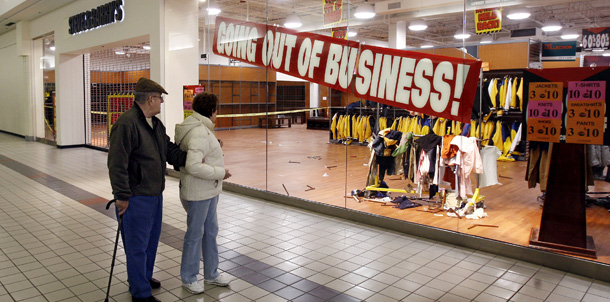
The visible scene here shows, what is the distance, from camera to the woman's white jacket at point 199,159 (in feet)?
11.2

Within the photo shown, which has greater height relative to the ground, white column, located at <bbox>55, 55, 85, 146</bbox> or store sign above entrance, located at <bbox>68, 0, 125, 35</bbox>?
store sign above entrance, located at <bbox>68, 0, 125, 35</bbox>

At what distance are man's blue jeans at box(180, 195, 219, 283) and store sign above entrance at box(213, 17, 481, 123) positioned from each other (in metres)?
2.76

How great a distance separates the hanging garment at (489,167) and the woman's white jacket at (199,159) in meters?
3.14

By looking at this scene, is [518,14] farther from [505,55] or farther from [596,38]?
[596,38]

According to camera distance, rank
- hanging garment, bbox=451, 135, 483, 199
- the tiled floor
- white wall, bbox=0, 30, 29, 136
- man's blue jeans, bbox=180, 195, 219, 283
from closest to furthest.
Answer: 1. man's blue jeans, bbox=180, 195, 219, 283
2. the tiled floor
3. hanging garment, bbox=451, 135, 483, 199
4. white wall, bbox=0, 30, 29, 136

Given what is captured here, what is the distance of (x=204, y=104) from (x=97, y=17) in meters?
8.65

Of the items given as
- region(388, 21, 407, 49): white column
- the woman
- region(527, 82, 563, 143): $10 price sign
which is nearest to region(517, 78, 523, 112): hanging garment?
region(527, 82, 563, 143): $10 price sign

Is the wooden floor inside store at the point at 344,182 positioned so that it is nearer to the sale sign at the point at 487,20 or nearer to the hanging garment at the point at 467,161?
the hanging garment at the point at 467,161

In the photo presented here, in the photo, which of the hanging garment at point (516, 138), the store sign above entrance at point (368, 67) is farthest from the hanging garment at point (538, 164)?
the store sign above entrance at point (368, 67)

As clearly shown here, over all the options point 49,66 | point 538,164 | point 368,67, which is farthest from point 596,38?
point 49,66

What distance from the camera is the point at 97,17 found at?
1077cm

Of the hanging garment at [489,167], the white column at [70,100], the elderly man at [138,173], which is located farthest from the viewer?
the white column at [70,100]

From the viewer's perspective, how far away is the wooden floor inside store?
4996 mm

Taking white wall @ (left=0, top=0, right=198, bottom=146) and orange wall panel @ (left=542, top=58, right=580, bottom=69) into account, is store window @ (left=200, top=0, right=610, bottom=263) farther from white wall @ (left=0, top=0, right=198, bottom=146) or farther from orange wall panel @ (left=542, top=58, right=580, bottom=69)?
white wall @ (left=0, top=0, right=198, bottom=146)
